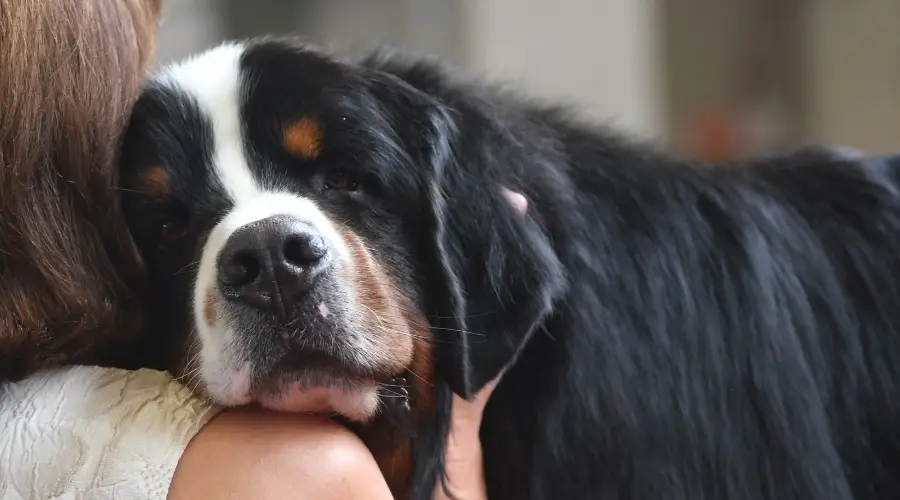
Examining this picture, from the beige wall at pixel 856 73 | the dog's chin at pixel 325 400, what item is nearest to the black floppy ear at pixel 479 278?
the dog's chin at pixel 325 400

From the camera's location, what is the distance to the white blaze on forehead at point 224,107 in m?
1.03

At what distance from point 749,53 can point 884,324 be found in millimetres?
2143

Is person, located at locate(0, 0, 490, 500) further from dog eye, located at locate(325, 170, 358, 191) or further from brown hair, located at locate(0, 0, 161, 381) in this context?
dog eye, located at locate(325, 170, 358, 191)

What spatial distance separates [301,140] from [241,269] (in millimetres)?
197

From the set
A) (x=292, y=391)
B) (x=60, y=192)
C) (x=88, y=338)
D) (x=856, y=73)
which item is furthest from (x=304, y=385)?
(x=856, y=73)

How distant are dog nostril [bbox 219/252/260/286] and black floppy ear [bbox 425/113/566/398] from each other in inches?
8.9

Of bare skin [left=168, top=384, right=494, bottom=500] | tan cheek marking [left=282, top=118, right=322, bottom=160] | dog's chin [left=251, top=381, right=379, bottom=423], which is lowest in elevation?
dog's chin [left=251, top=381, right=379, bottom=423]

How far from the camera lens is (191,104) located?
41.8 inches

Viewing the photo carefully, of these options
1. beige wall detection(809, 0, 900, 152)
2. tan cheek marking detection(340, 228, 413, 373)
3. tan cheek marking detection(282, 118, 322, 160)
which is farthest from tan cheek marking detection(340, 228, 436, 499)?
beige wall detection(809, 0, 900, 152)

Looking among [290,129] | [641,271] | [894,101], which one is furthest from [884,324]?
[894,101]

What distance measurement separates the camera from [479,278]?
3.49ft

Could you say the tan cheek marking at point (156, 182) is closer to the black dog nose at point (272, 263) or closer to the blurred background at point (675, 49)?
the black dog nose at point (272, 263)

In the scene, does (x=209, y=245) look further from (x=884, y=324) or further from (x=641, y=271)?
(x=884, y=324)

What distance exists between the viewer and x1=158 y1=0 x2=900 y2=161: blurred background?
300 centimetres
